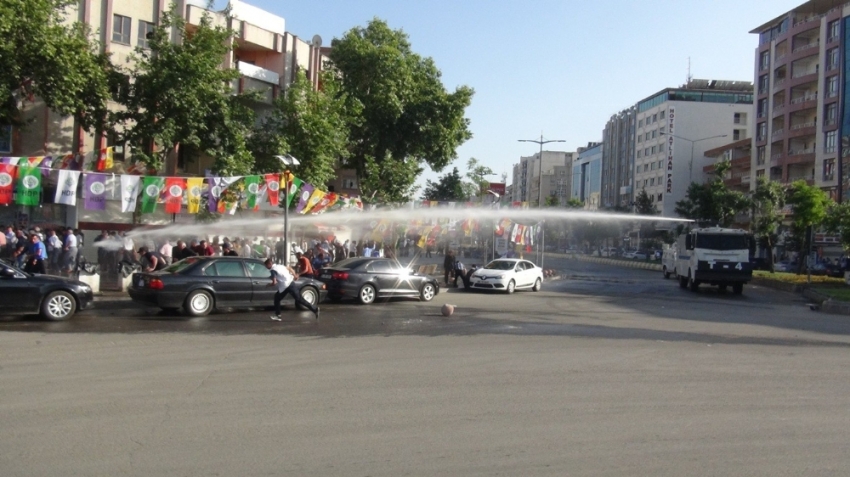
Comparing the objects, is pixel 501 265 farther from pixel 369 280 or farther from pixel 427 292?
pixel 369 280

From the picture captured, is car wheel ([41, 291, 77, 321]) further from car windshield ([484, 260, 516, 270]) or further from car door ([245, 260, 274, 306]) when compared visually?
car windshield ([484, 260, 516, 270])

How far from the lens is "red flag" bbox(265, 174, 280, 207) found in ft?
79.1

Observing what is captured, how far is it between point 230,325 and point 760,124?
63.6 meters

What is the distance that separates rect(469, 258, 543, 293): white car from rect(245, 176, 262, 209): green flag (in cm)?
887

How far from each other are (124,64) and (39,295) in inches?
671

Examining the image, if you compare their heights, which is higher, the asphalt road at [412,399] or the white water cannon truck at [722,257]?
the white water cannon truck at [722,257]

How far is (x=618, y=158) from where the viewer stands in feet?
376

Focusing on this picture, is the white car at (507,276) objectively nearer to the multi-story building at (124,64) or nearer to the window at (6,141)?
the multi-story building at (124,64)

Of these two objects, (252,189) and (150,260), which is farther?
(252,189)

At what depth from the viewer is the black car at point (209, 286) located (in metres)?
16.6

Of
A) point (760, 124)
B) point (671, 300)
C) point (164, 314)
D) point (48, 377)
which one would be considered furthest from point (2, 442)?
point (760, 124)

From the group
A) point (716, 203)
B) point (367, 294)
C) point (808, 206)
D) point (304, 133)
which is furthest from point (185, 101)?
point (716, 203)

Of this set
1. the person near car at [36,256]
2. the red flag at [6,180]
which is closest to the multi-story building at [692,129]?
the person near car at [36,256]

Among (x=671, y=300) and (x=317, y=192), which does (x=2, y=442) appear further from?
(x=671, y=300)
